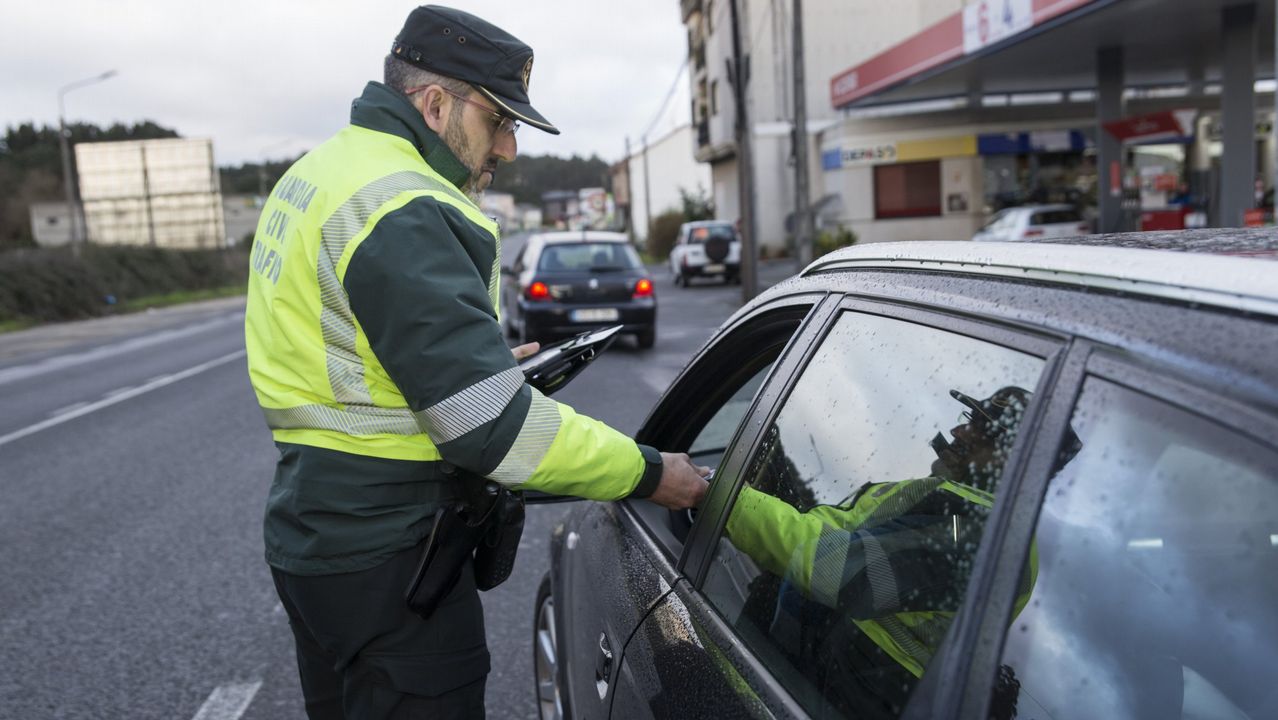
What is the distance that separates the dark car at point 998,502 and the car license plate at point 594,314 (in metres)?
12.2

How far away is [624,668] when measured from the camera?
2053 mm

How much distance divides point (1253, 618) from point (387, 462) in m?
1.45

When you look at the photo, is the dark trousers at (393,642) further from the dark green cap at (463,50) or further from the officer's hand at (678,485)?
the dark green cap at (463,50)

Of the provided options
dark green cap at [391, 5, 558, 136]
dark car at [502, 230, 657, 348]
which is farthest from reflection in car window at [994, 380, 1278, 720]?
dark car at [502, 230, 657, 348]

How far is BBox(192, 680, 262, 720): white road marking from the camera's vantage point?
3.67 metres

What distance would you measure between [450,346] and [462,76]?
0.61 metres

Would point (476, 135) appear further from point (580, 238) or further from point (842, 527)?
point (580, 238)

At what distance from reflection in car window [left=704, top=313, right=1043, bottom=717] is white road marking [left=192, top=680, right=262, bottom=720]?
98.5 inches

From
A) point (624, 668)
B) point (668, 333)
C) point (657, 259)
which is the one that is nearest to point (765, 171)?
point (657, 259)

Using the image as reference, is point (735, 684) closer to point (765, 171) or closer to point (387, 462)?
point (387, 462)

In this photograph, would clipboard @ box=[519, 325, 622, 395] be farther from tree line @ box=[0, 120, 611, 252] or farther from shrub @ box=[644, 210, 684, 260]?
shrub @ box=[644, 210, 684, 260]

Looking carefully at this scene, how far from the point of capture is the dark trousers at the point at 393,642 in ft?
6.71

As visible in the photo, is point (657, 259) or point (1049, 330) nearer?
point (1049, 330)

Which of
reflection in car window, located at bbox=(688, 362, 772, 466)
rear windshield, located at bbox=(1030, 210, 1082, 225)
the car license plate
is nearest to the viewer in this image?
reflection in car window, located at bbox=(688, 362, 772, 466)
